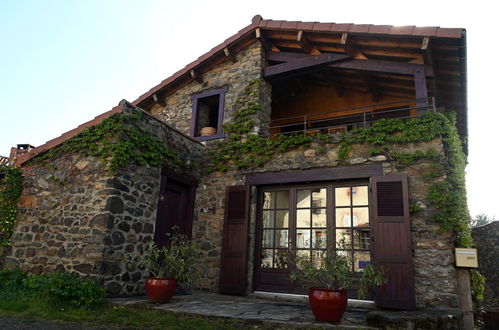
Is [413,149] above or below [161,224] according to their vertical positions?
above

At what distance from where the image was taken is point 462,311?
476cm

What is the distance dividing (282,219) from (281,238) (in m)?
0.36

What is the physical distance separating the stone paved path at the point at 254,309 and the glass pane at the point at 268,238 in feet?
3.36

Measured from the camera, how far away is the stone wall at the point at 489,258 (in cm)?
831

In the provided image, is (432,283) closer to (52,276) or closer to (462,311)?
(462,311)

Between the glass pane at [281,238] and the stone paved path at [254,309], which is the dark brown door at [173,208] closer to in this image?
the stone paved path at [254,309]

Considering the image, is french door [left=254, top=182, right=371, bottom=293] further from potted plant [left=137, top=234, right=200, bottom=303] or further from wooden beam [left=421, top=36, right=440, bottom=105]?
wooden beam [left=421, top=36, right=440, bottom=105]

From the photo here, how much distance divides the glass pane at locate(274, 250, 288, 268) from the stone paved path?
674 mm

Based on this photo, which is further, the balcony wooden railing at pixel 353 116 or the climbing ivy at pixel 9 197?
the balcony wooden railing at pixel 353 116

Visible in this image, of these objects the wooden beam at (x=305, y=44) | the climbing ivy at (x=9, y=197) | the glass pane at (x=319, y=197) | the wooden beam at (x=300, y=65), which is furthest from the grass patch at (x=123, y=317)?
the wooden beam at (x=305, y=44)

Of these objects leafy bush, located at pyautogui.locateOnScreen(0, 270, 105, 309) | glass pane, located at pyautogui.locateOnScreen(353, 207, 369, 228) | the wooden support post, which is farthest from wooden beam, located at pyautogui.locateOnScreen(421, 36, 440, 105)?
leafy bush, located at pyautogui.locateOnScreen(0, 270, 105, 309)

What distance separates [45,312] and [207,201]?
3620 mm

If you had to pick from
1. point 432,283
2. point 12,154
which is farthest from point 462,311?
point 12,154

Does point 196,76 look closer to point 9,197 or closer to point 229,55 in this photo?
point 229,55
